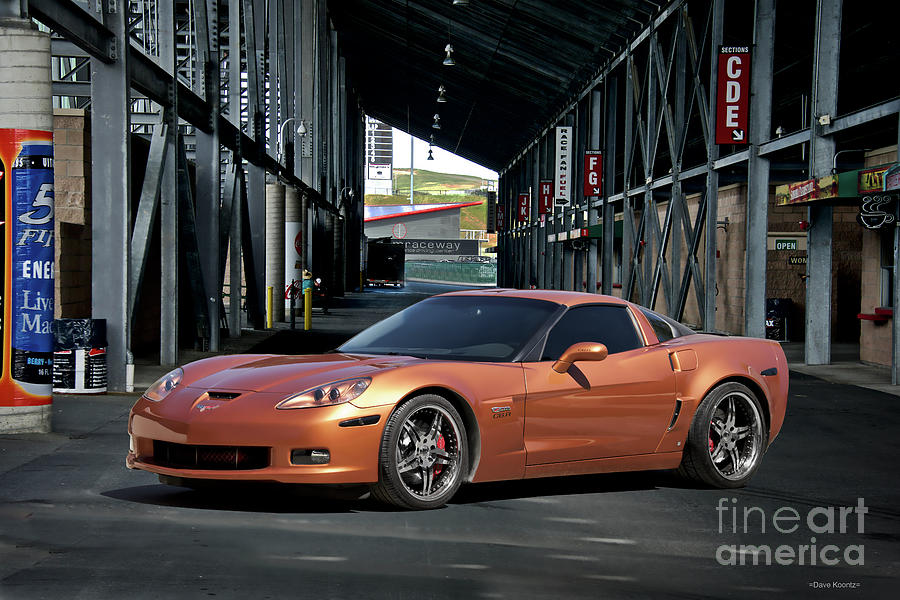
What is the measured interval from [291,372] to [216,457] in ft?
2.19

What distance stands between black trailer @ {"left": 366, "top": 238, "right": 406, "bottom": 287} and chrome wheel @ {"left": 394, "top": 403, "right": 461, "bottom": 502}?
244 ft

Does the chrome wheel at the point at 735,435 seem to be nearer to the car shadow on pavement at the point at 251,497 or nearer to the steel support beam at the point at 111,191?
the car shadow on pavement at the point at 251,497

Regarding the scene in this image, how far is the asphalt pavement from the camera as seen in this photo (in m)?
5.01

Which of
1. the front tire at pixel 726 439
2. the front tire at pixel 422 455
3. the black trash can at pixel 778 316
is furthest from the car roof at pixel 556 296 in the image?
the black trash can at pixel 778 316

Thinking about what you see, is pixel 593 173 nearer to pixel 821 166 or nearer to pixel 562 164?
pixel 562 164

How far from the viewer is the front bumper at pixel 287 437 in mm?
6117

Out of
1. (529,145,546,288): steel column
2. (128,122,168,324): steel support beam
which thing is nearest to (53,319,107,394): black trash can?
(128,122,168,324): steel support beam

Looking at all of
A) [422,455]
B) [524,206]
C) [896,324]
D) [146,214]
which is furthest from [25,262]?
[524,206]

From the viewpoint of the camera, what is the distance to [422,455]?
647cm

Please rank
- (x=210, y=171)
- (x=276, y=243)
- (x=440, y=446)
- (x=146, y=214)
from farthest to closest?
1. (x=276, y=243)
2. (x=210, y=171)
3. (x=146, y=214)
4. (x=440, y=446)

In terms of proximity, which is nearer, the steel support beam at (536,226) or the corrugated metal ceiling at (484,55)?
the corrugated metal ceiling at (484,55)

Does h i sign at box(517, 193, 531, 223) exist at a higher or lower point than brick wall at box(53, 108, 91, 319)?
higher

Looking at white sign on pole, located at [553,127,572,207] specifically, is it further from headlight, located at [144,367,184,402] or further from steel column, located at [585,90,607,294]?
headlight, located at [144,367,184,402]

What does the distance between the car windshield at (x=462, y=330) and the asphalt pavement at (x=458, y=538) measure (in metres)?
0.93
